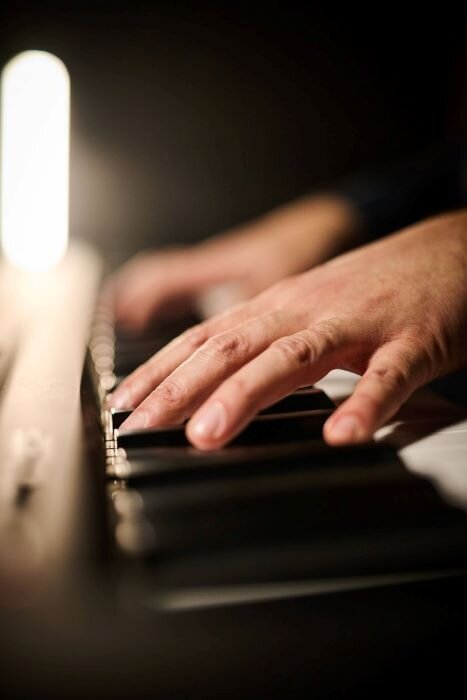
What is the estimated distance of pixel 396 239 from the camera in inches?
32.4

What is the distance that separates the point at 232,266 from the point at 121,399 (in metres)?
0.91

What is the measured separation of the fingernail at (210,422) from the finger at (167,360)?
0.12 metres

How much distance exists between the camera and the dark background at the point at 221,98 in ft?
8.64

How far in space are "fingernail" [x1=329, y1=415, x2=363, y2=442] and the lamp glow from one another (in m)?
1.67

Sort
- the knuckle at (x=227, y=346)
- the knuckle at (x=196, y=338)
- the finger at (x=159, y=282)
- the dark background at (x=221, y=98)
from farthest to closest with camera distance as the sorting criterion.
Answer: the dark background at (x=221, y=98)
the finger at (x=159, y=282)
the knuckle at (x=196, y=338)
the knuckle at (x=227, y=346)

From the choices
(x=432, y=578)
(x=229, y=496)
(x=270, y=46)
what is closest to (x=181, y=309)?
(x=229, y=496)

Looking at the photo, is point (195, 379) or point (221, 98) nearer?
point (195, 379)

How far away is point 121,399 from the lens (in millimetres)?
649

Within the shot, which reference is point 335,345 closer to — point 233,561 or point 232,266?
point 233,561

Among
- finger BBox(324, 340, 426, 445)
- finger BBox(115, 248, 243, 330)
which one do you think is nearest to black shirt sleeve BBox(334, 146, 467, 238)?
finger BBox(115, 248, 243, 330)

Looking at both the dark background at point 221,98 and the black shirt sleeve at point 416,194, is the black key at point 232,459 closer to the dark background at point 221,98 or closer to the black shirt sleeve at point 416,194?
the black shirt sleeve at point 416,194

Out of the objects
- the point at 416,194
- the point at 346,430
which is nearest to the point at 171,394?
the point at 346,430

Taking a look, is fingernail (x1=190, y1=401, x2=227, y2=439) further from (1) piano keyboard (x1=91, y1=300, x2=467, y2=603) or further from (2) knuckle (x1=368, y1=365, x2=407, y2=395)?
(2) knuckle (x1=368, y1=365, x2=407, y2=395)

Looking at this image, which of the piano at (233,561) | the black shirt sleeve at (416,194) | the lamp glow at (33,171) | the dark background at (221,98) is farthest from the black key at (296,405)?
the dark background at (221,98)
